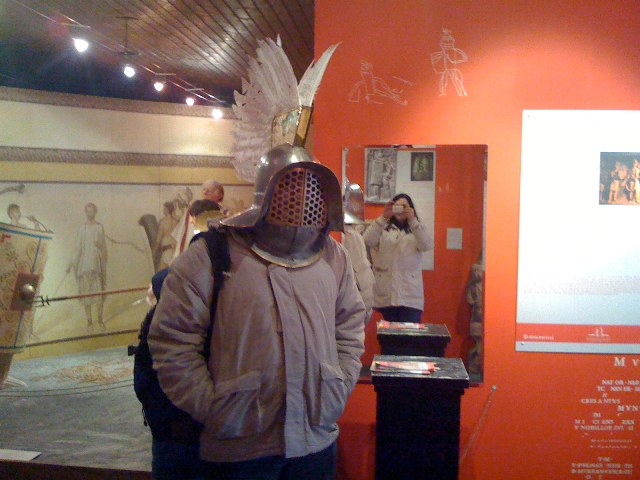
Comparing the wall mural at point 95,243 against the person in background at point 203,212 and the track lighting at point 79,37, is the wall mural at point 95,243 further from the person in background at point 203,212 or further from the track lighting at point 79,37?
the person in background at point 203,212

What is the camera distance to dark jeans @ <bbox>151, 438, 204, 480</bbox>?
7.27ft

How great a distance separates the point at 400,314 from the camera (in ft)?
10.6

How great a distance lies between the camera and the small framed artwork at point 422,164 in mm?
3061

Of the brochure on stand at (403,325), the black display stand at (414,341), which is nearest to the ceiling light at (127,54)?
→ the brochure on stand at (403,325)

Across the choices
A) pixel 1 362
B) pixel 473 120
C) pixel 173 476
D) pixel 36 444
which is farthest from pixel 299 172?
pixel 1 362

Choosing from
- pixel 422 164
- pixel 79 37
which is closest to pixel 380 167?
pixel 422 164

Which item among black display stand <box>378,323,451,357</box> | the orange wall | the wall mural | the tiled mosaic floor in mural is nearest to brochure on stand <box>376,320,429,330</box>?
black display stand <box>378,323,451,357</box>

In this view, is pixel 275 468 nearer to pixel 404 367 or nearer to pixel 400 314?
pixel 404 367

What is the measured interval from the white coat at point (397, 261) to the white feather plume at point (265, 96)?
85cm

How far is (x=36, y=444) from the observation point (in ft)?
12.0

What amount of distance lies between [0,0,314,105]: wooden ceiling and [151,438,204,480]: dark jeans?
3.14 metres

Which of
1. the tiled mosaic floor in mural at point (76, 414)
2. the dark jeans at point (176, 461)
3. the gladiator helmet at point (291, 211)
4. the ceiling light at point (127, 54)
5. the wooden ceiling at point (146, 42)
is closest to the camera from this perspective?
the gladiator helmet at point (291, 211)

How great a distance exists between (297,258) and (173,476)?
1.03 metres

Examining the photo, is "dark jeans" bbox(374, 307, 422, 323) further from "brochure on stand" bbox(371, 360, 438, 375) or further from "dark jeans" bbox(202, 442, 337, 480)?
"dark jeans" bbox(202, 442, 337, 480)
